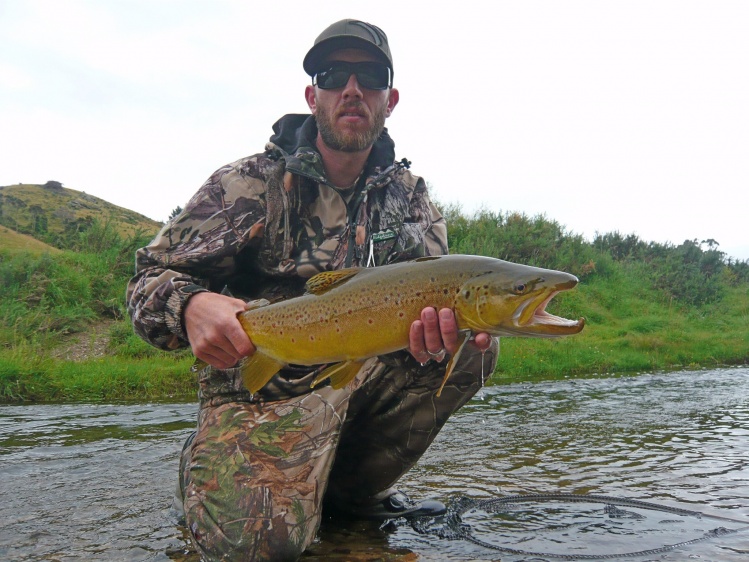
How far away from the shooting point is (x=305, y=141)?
12.6 feet

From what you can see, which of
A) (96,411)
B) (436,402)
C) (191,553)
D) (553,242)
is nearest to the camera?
(191,553)

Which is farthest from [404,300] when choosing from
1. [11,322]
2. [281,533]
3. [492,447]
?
[11,322]

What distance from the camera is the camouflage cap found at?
A: 3.88m

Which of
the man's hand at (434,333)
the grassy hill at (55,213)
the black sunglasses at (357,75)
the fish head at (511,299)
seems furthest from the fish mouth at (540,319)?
the grassy hill at (55,213)

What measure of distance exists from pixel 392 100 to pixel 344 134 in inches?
24.2

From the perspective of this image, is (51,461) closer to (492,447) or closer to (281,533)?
(281,533)

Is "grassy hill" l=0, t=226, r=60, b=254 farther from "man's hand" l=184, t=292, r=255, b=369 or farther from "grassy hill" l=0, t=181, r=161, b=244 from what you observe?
"man's hand" l=184, t=292, r=255, b=369

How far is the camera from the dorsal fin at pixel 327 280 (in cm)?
303

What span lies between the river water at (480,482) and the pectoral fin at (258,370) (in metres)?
0.80

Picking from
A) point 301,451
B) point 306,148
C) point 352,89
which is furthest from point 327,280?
point 352,89

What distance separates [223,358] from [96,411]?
4917 millimetres

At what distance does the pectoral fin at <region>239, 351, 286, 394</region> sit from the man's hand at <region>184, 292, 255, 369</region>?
4cm

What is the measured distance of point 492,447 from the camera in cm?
551

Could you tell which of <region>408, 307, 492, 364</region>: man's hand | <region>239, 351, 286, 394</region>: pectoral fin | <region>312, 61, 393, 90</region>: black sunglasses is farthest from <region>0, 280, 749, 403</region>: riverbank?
<region>408, 307, 492, 364</region>: man's hand
